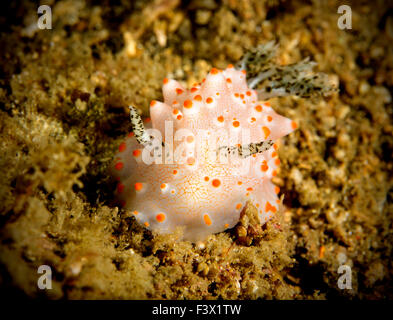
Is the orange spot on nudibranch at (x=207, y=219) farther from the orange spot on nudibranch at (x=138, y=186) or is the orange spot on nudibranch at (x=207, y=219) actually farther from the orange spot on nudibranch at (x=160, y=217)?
the orange spot on nudibranch at (x=138, y=186)

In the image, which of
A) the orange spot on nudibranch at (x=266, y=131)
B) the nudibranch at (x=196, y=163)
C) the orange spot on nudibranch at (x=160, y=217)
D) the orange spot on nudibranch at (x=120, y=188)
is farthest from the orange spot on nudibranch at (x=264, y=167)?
the orange spot on nudibranch at (x=120, y=188)

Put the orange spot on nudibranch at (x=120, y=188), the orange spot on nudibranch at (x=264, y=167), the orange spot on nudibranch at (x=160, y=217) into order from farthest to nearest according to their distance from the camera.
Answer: the orange spot on nudibranch at (x=264, y=167), the orange spot on nudibranch at (x=120, y=188), the orange spot on nudibranch at (x=160, y=217)

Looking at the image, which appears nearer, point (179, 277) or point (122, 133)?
point (179, 277)

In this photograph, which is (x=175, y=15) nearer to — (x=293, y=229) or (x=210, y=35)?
(x=210, y=35)

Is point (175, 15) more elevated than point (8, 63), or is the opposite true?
point (175, 15)

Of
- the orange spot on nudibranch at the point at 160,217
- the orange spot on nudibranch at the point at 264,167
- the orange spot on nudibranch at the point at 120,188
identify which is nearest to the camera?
the orange spot on nudibranch at the point at 160,217

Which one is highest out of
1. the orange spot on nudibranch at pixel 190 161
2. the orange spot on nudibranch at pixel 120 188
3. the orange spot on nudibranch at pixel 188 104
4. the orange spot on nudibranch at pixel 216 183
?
the orange spot on nudibranch at pixel 188 104

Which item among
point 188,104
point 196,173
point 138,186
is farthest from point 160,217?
point 188,104

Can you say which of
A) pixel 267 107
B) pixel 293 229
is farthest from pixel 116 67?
pixel 293 229

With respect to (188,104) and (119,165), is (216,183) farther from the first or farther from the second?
(119,165)
